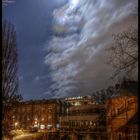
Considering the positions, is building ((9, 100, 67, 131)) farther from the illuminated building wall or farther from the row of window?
the illuminated building wall

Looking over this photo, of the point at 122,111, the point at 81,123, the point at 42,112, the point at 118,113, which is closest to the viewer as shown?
the point at 122,111

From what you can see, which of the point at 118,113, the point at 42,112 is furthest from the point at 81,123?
the point at 42,112

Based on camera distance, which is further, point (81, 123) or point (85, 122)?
point (81, 123)

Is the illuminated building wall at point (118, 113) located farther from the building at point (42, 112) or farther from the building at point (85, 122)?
the building at point (42, 112)

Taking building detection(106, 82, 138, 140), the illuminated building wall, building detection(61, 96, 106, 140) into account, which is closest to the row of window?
building detection(61, 96, 106, 140)

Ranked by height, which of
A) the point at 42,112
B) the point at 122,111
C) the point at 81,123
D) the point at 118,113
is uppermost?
the point at 122,111

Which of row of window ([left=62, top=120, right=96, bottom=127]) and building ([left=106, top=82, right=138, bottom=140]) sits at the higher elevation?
building ([left=106, top=82, right=138, bottom=140])

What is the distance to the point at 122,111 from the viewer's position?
45031 mm

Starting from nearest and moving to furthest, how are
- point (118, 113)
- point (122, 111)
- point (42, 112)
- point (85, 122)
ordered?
point (122, 111) → point (118, 113) → point (85, 122) → point (42, 112)

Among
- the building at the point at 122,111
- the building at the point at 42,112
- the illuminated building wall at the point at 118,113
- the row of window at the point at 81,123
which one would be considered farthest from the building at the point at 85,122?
the building at the point at 42,112

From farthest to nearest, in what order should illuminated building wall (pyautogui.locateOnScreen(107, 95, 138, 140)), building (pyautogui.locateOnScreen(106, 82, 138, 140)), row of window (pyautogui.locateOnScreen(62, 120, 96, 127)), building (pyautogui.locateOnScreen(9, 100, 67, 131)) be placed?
building (pyautogui.locateOnScreen(9, 100, 67, 131)) → row of window (pyautogui.locateOnScreen(62, 120, 96, 127)) → illuminated building wall (pyautogui.locateOnScreen(107, 95, 138, 140)) → building (pyautogui.locateOnScreen(106, 82, 138, 140))

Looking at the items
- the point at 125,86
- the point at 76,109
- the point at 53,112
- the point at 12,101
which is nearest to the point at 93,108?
the point at 76,109

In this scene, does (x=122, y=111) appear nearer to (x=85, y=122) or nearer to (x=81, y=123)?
(x=85, y=122)

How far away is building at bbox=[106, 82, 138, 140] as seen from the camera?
1470 inches
